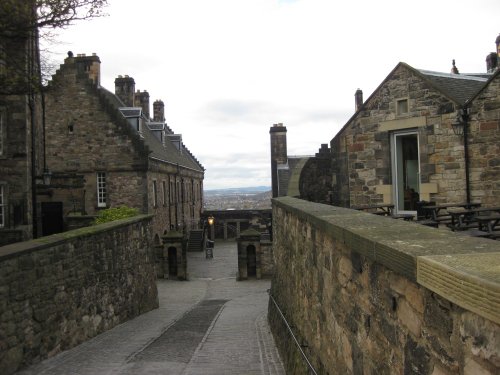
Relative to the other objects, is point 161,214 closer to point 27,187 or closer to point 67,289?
point 27,187

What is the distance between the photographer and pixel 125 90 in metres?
35.1

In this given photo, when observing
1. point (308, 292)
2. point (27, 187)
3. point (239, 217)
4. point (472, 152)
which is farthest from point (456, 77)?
point (239, 217)

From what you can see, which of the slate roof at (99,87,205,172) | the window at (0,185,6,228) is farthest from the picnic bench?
the slate roof at (99,87,205,172)

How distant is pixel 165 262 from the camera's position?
27.5m

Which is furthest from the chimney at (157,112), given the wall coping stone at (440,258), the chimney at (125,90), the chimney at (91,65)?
the wall coping stone at (440,258)

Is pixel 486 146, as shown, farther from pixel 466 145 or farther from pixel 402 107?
pixel 402 107

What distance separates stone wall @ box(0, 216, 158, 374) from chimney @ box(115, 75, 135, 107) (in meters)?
21.7

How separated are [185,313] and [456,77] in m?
11.0

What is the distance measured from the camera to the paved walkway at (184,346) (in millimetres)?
8188

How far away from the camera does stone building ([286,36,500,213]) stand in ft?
29.3

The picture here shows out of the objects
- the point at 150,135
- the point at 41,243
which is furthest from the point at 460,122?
the point at 150,135

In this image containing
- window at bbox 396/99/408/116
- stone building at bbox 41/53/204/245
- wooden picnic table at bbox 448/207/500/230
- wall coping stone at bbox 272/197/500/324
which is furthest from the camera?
stone building at bbox 41/53/204/245

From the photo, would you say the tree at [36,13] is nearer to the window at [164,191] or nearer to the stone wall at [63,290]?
the stone wall at [63,290]

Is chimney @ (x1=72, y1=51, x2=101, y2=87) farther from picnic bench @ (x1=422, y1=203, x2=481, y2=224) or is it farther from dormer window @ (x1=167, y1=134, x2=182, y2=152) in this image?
picnic bench @ (x1=422, y1=203, x2=481, y2=224)
